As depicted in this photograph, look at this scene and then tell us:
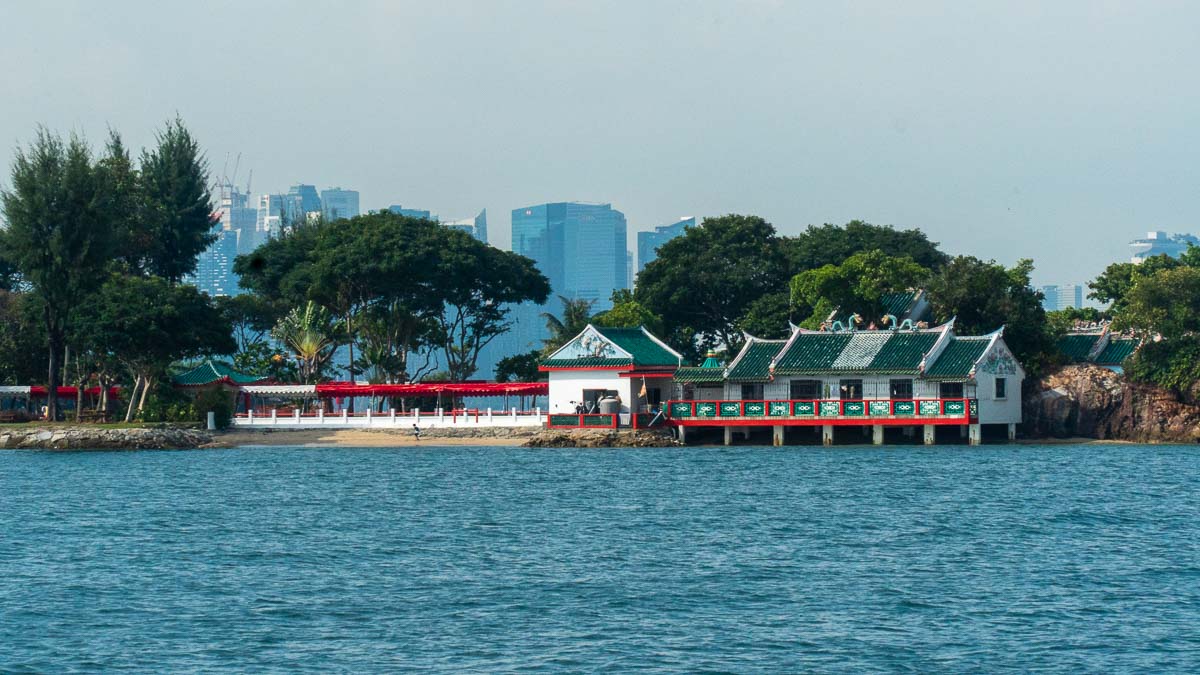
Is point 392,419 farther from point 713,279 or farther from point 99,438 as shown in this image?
point 713,279

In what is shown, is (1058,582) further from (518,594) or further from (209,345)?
(209,345)

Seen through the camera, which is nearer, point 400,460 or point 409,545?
point 409,545

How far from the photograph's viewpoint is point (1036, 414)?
246 feet

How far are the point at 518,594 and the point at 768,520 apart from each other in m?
13.6

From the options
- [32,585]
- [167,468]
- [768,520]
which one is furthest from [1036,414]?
[32,585]

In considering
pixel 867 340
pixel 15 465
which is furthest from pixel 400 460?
pixel 867 340

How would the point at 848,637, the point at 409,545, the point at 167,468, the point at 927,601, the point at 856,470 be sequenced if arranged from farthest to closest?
the point at 167,468 < the point at 856,470 < the point at 409,545 < the point at 927,601 < the point at 848,637

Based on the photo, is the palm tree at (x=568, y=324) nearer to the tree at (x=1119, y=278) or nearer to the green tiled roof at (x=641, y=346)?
the green tiled roof at (x=641, y=346)

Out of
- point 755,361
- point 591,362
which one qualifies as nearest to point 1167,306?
point 755,361

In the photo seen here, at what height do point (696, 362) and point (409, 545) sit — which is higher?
point (696, 362)

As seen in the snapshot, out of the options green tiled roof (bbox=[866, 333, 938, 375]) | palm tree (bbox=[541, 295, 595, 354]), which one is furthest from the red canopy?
green tiled roof (bbox=[866, 333, 938, 375])

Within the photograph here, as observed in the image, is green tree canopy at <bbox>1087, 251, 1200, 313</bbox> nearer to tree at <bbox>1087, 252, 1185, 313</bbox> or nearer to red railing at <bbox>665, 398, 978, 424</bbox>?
tree at <bbox>1087, 252, 1185, 313</bbox>

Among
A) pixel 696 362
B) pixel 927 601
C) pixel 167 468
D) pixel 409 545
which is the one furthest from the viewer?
pixel 696 362

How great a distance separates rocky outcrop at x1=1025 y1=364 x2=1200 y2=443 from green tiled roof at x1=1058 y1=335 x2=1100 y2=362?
172 inches
